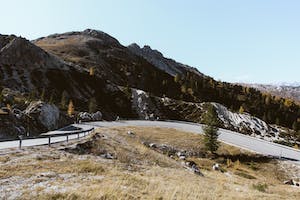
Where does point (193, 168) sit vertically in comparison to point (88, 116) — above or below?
below

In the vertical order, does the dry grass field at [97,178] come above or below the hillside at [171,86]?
below

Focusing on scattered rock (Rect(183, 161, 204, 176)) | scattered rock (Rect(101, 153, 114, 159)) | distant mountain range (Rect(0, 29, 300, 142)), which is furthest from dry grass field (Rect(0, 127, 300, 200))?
distant mountain range (Rect(0, 29, 300, 142))

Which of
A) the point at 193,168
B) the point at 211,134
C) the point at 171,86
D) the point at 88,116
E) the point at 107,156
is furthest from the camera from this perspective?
the point at 171,86

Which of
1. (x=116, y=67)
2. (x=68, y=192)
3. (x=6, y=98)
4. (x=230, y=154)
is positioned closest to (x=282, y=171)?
(x=230, y=154)

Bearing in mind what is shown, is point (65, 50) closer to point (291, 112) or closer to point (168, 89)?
point (168, 89)

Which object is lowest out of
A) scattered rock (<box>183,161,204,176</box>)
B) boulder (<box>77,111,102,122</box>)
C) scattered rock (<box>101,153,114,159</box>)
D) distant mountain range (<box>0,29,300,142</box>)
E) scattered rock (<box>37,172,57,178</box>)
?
scattered rock (<box>183,161,204,176</box>)

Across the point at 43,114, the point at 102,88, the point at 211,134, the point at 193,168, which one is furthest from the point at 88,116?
the point at 193,168

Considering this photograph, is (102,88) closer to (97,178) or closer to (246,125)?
(246,125)

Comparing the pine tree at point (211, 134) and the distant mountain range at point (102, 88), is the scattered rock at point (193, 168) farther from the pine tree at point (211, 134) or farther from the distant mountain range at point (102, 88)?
the distant mountain range at point (102, 88)

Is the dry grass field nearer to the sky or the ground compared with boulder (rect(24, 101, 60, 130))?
nearer to the ground

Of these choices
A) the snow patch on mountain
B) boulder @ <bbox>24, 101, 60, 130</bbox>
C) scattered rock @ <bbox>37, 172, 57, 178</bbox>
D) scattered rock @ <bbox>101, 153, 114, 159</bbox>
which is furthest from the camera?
the snow patch on mountain

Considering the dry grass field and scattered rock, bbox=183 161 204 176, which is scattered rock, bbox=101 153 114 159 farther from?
scattered rock, bbox=183 161 204 176

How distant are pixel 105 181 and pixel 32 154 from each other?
26.0ft

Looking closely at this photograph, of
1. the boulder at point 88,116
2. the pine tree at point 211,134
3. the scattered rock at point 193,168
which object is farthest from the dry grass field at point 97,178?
the boulder at point 88,116
